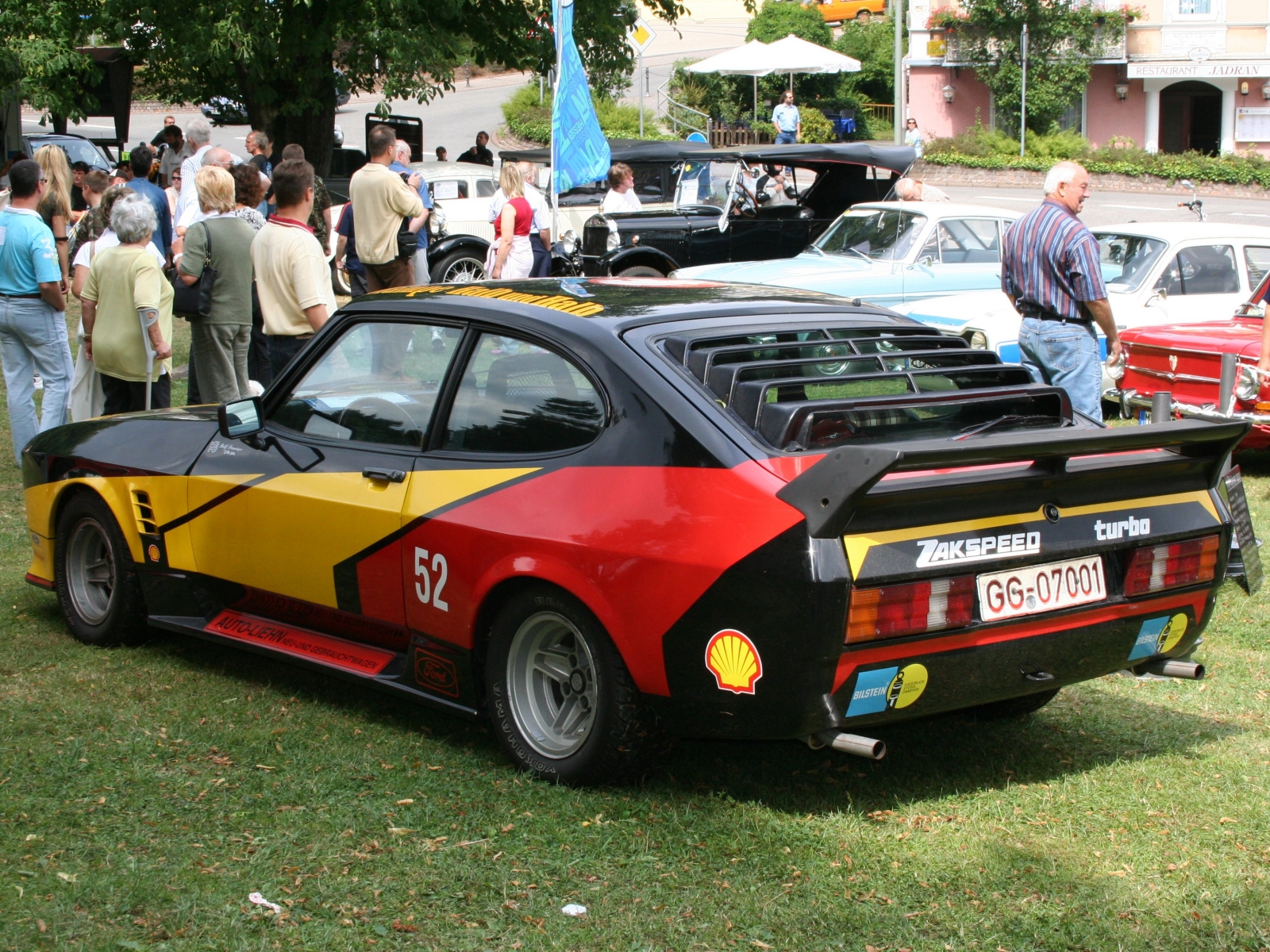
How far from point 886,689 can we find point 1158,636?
105cm

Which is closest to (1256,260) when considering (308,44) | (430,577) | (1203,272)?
(1203,272)

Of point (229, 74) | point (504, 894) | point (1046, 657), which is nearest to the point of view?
point (504, 894)

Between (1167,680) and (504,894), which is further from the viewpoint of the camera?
(1167,680)

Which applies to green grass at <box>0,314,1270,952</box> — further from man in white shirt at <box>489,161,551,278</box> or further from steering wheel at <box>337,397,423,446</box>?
man in white shirt at <box>489,161,551,278</box>

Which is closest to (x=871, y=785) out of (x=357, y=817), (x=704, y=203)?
(x=357, y=817)

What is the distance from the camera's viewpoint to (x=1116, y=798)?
399cm

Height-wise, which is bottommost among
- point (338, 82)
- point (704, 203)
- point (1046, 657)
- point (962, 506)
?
point (1046, 657)

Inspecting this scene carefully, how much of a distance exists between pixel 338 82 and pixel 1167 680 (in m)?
18.0

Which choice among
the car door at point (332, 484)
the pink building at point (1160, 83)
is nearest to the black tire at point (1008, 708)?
the car door at point (332, 484)

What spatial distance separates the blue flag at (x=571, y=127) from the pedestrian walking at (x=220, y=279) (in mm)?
4444

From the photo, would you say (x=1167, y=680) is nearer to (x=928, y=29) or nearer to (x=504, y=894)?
(x=504, y=894)

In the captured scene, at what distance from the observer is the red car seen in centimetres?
859

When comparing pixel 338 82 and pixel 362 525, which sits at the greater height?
pixel 338 82

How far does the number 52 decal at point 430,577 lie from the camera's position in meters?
4.20
